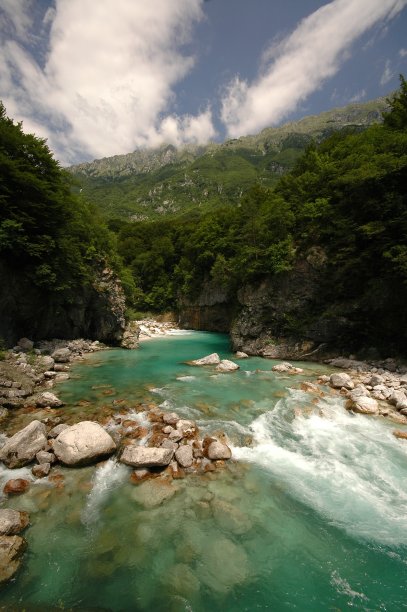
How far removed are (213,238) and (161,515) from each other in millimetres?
37919

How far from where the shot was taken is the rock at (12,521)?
5055 mm

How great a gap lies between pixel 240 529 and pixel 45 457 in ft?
17.2

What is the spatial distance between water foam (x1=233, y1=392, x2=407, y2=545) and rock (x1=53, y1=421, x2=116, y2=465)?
151 inches

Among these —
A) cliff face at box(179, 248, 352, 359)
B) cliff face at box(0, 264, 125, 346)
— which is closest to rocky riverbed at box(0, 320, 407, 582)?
cliff face at box(0, 264, 125, 346)

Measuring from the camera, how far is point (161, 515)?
225 inches

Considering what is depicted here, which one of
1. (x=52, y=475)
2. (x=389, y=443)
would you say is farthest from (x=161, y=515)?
(x=389, y=443)

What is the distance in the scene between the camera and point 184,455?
7.41 metres

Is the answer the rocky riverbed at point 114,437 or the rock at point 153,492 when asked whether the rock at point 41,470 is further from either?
the rock at point 153,492

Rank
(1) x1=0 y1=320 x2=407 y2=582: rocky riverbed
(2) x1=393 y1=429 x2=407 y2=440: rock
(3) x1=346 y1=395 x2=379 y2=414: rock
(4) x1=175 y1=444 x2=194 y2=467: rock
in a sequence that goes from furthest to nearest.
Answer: (3) x1=346 y1=395 x2=379 y2=414: rock → (2) x1=393 y1=429 x2=407 y2=440: rock → (4) x1=175 y1=444 x2=194 y2=467: rock → (1) x1=0 y1=320 x2=407 y2=582: rocky riverbed

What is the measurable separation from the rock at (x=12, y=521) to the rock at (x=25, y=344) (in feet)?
44.9

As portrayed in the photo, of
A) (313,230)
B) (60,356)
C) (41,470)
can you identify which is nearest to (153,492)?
(41,470)

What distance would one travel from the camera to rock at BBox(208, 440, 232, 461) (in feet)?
24.8

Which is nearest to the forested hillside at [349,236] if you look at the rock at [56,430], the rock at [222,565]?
the rock at [222,565]

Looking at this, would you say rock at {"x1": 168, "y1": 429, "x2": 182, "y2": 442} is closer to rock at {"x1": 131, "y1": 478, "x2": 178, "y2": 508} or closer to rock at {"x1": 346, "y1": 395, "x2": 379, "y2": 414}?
rock at {"x1": 131, "y1": 478, "x2": 178, "y2": 508}
